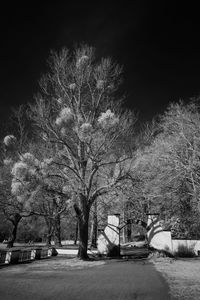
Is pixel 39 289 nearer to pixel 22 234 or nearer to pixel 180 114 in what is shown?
pixel 180 114

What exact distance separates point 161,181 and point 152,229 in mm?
4815

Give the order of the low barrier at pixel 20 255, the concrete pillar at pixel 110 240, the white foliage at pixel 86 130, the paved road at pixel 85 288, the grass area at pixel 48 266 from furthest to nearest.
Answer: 1. the concrete pillar at pixel 110 240
2. the white foliage at pixel 86 130
3. the low barrier at pixel 20 255
4. the grass area at pixel 48 266
5. the paved road at pixel 85 288

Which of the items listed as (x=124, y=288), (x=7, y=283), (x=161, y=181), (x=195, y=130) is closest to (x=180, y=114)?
(x=195, y=130)

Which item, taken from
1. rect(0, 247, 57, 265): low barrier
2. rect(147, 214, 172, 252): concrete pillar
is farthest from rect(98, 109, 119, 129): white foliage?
rect(147, 214, 172, 252): concrete pillar

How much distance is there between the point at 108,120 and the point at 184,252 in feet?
41.4

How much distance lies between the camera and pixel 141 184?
51.3ft

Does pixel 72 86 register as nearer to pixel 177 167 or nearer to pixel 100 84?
pixel 100 84

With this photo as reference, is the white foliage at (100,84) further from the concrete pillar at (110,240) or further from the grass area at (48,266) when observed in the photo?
the grass area at (48,266)

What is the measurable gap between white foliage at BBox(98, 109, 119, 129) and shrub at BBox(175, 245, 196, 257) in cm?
1182

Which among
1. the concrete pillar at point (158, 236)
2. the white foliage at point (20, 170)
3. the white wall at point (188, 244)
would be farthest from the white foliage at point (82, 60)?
the white wall at point (188, 244)

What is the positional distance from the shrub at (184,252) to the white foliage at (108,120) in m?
11.8

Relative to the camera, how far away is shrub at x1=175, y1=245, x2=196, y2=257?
17.3 metres

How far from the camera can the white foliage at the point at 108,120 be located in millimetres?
13462

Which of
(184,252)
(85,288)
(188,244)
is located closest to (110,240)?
(184,252)
